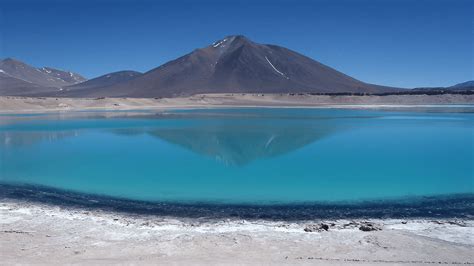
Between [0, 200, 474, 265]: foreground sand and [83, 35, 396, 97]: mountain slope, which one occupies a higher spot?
[83, 35, 396, 97]: mountain slope

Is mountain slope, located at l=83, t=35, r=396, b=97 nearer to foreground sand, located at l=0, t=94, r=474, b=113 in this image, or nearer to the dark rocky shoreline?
foreground sand, located at l=0, t=94, r=474, b=113

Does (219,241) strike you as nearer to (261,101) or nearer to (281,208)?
(281,208)

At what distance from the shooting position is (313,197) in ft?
29.1

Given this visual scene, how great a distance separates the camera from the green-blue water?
9492 mm

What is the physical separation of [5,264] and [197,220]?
111 inches

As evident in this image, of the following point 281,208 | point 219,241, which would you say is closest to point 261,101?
point 281,208

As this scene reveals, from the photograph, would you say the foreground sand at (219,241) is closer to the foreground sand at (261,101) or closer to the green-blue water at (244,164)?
the green-blue water at (244,164)

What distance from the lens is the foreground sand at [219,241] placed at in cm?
526

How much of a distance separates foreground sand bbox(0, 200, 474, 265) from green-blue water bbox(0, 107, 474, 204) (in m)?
1.97

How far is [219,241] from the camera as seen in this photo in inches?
231

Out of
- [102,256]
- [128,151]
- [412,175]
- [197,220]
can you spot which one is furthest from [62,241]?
[128,151]

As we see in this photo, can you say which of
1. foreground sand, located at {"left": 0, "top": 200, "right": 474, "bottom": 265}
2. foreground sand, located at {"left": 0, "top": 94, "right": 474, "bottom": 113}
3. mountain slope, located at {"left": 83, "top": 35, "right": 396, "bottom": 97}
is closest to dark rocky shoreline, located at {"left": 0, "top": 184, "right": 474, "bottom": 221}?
foreground sand, located at {"left": 0, "top": 200, "right": 474, "bottom": 265}

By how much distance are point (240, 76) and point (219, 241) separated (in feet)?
367

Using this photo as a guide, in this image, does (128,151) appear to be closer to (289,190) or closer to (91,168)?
(91,168)
